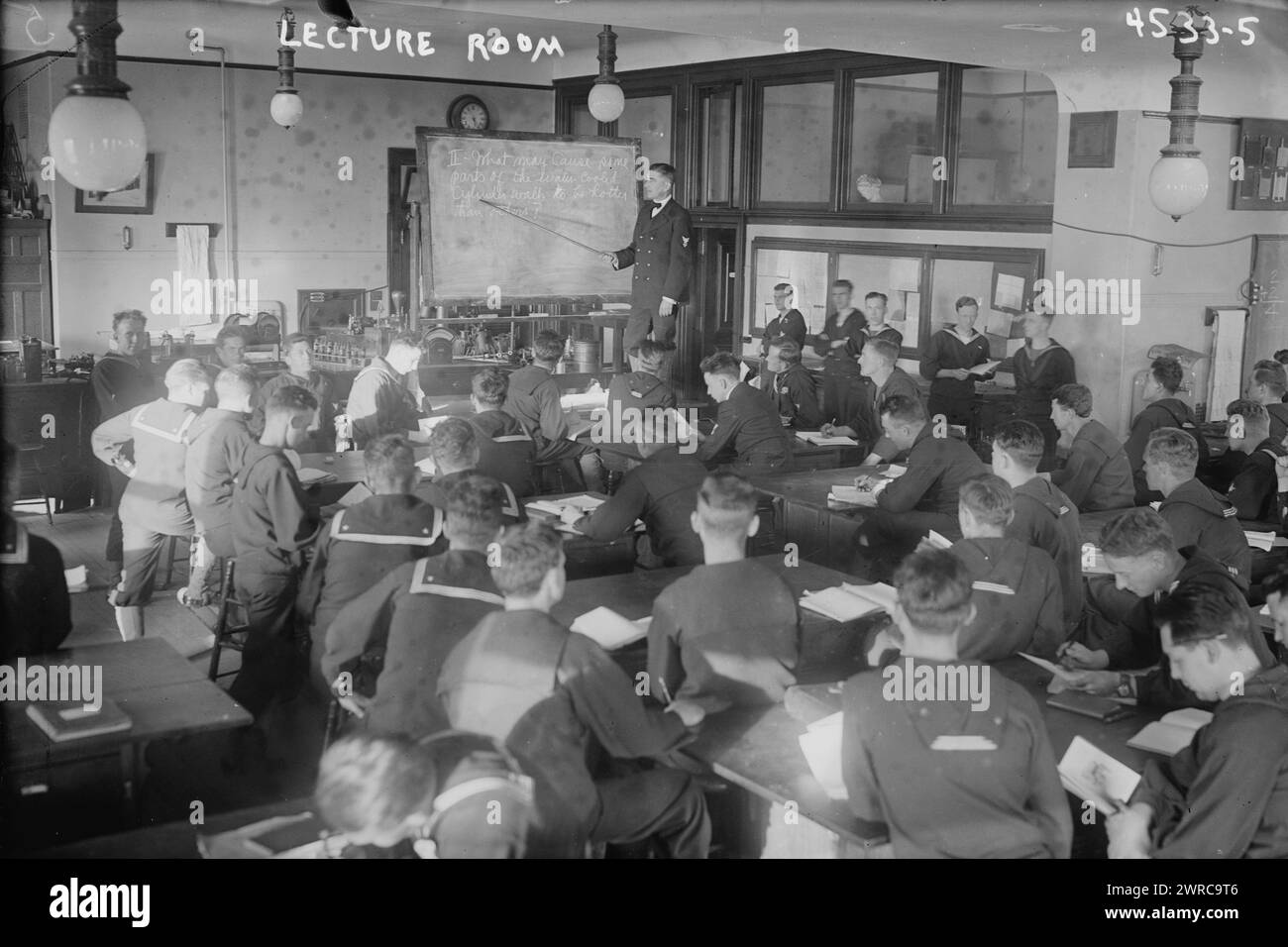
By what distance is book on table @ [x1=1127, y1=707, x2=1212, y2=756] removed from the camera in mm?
3502

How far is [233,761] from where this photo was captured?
4.93m

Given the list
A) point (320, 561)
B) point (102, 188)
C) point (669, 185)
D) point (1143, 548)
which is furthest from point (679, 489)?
point (669, 185)

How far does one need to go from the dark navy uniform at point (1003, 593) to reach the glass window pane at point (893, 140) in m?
6.77

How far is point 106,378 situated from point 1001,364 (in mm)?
6197

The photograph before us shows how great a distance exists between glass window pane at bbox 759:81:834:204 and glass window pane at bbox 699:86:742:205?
16.6 inches

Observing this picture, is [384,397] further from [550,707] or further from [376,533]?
[550,707]

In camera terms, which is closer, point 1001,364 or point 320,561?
point 320,561

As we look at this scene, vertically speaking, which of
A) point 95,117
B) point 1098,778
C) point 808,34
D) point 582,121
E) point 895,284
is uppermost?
point 582,121

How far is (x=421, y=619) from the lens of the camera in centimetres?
382

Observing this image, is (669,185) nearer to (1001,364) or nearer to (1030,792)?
(1001,364)

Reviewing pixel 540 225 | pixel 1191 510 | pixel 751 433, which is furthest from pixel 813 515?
pixel 540 225

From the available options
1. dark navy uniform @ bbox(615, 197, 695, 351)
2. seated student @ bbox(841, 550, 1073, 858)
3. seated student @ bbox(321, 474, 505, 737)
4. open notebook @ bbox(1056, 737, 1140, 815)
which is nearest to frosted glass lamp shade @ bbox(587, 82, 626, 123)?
dark navy uniform @ bbox(615, 197, 695, 351)

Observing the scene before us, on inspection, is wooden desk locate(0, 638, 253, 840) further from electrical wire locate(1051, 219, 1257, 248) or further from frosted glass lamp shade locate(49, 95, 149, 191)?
electrical wire locate(1051, 219, 1257, 248)

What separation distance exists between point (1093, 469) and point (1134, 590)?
2.51m
